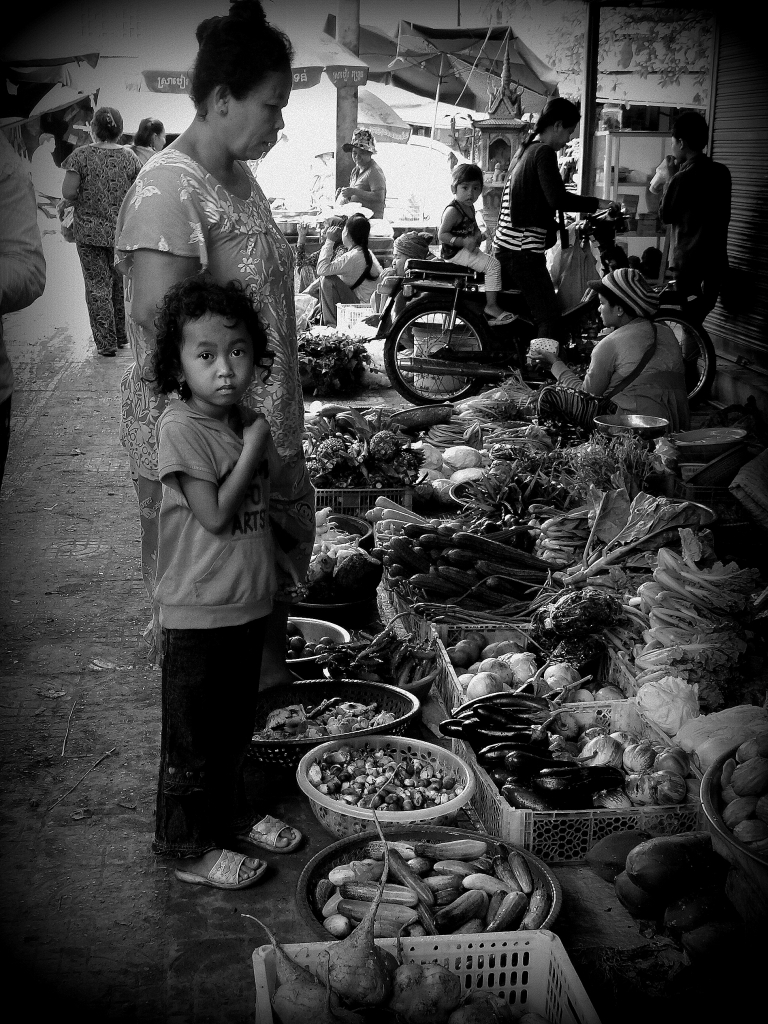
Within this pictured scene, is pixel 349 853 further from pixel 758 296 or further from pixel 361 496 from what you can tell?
pixel 758 296

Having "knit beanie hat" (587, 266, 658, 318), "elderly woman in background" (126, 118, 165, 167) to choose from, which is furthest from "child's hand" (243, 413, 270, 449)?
"elderly woman in background" (126, 118, 165, 167)

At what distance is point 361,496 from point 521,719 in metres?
2.51

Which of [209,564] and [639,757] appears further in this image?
[639,757]

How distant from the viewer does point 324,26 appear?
42.3ft

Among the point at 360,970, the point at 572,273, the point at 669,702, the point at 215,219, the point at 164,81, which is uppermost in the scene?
the point at 164,81

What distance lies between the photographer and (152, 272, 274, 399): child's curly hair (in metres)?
2.29

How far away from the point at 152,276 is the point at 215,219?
0.83ft

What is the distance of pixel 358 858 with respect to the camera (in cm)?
252

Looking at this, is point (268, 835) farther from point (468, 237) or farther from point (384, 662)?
point (468, 237)

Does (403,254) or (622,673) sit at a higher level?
(403,254)

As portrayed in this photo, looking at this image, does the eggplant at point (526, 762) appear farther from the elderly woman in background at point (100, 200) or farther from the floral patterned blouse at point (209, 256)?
the elderly woman in background at point (100, 200)

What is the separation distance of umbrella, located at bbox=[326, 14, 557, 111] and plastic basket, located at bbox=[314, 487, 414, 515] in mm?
9287

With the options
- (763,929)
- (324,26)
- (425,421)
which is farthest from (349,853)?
(324,26)

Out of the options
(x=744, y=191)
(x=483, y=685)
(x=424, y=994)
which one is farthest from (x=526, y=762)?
(x=744, y=191)
